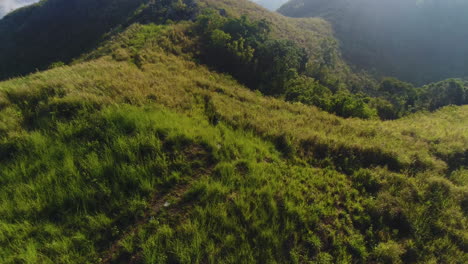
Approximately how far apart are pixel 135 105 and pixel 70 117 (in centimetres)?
176

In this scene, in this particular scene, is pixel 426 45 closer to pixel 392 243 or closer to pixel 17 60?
pixel 392 243

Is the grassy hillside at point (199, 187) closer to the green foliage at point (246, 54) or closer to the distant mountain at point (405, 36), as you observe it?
the green foliage at point (246, 54)

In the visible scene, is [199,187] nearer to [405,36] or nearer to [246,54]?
[246,54]

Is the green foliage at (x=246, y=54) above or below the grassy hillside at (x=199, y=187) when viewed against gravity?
above

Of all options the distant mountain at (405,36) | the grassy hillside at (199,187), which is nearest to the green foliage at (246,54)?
A: the grassy hillside at (199,187)

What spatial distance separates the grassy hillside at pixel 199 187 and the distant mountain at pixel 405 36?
60.8m

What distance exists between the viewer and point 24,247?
10.3 feet

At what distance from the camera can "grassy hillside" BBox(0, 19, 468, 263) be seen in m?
3.42

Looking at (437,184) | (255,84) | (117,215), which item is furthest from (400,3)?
(117,215)

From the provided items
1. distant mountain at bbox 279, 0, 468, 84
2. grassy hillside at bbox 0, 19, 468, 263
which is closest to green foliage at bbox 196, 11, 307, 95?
grassy hillside at bbox 0, 19, 468, 263

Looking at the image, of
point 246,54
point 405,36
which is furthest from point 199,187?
point 405,36

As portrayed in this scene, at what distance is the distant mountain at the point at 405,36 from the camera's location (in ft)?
202

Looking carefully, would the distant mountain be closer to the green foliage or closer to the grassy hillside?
the green foliage

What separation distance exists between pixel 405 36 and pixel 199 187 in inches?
4234
